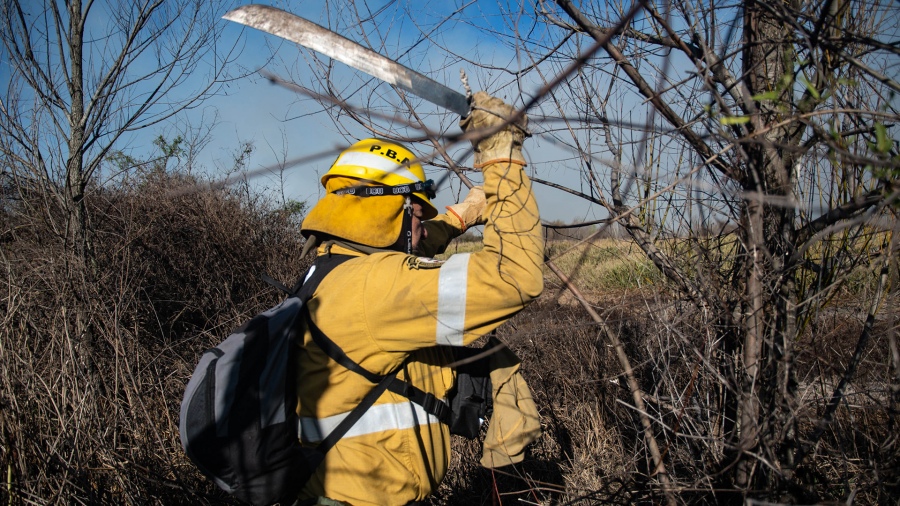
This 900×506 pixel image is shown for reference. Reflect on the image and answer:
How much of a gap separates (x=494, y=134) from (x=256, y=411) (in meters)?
1.21

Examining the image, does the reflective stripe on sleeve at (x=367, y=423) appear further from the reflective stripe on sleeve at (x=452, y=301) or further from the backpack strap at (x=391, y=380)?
the reflective stripe on sleeve at (x=452, y=301)

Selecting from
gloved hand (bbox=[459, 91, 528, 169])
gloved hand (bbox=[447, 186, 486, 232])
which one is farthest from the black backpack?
gloved hand (bbox=[447, 186, 486, 232])

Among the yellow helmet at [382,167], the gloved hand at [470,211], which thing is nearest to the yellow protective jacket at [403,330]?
the yellow helmet at [382,167]

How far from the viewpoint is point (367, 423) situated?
206cm

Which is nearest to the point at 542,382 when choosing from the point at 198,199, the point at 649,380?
the point at 649,380

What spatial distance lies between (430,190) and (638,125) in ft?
3.15

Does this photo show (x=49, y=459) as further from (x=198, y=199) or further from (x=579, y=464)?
(x=198, y=199)

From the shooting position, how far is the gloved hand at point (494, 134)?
6.05 feet

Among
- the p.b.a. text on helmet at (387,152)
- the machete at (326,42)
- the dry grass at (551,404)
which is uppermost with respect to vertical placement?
the machete at (326,42)

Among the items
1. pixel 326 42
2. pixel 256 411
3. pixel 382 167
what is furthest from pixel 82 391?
pixel 326 42

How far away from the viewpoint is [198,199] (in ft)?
25.2

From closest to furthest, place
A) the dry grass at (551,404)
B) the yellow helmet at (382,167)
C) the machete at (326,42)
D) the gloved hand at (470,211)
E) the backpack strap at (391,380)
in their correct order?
the machete at (326,42)
the backpack strap at (391,380)
the dry grass at (551,404)
the yellow helmet at (382,167)
the gloved hand at (470,211)

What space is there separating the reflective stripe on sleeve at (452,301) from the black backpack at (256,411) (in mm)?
380

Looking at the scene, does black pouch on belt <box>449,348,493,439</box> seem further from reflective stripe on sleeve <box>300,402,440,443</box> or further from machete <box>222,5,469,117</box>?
machete <box>222,5,469,117</box>
